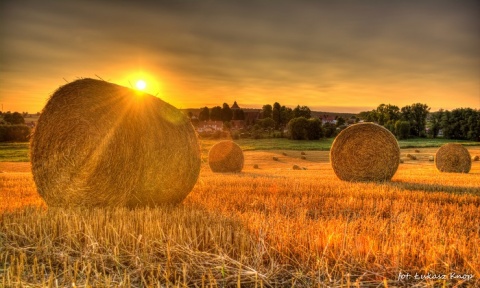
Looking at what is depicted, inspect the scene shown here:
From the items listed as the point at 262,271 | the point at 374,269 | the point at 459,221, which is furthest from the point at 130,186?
the point at 459,221

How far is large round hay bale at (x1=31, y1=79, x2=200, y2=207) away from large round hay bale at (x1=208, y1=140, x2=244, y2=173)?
607 inches

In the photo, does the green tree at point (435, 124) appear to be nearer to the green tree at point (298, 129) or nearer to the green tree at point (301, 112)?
the green tree at point (298, 129)

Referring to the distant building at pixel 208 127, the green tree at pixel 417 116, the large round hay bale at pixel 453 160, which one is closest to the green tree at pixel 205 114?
the distant building at pixel 208 127

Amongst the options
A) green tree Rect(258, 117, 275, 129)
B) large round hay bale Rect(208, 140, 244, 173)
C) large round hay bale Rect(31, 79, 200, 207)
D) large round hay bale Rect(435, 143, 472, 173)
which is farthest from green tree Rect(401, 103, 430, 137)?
large round hay bale Rect(31, 79, 200, 207)

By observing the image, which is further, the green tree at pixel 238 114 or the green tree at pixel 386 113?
the green tree at pixel 238 114

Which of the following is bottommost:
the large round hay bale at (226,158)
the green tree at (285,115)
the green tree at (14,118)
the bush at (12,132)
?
the large round hay bale at (226,158)

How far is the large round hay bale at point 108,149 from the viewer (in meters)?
8.29

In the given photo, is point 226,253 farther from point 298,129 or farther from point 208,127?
point 208,127

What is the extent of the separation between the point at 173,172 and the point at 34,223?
10.2 ft

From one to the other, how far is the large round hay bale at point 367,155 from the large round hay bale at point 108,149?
9764 millimetres

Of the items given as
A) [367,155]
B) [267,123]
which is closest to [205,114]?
[267,123]

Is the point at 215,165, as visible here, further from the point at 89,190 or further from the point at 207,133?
the point at 207,133

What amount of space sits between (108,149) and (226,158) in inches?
652

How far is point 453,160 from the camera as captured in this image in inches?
978
